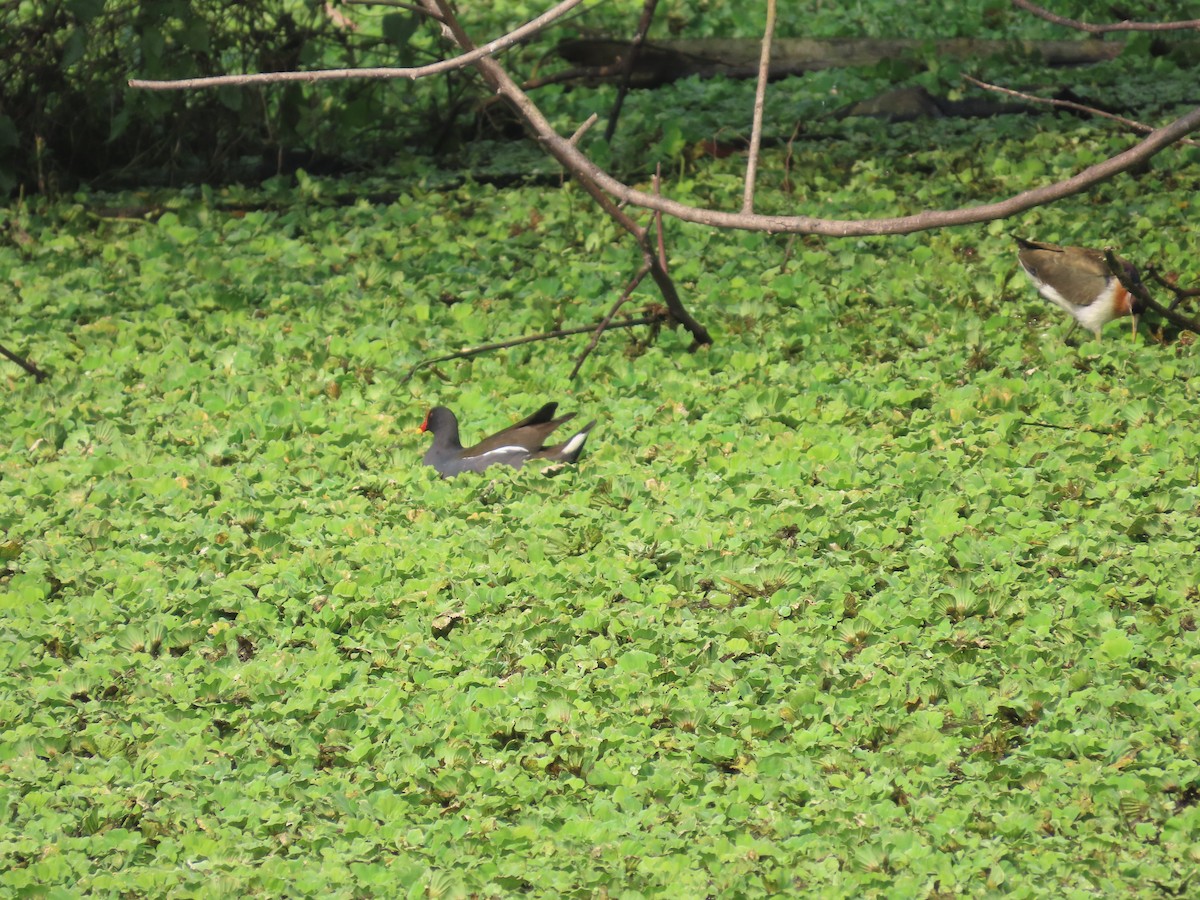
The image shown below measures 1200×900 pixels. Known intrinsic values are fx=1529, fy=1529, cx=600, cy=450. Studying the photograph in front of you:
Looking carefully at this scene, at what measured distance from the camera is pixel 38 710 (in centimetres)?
423

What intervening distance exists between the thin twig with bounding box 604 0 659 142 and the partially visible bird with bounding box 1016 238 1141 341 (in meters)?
2.47

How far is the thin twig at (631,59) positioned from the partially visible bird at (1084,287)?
8.09ft

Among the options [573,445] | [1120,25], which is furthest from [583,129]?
[573,445]

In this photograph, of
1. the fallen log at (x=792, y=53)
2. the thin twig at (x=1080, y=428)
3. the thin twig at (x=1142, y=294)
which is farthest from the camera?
the fallen log at (x=792, y=53)

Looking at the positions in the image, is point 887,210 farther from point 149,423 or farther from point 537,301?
point 149,423

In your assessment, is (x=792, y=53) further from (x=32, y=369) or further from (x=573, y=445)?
(x=32, y=369)

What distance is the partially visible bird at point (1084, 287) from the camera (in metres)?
6.03

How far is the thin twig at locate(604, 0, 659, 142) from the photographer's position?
7615 millimetres

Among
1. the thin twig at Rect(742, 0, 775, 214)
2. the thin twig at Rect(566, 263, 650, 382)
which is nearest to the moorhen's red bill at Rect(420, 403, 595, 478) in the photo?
the thin twig at Rect(566, 263, 650, 382)

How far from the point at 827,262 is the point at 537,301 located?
4.51 feet

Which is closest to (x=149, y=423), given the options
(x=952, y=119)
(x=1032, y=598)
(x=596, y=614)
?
(x=596, y=614)

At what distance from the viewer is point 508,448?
546cm

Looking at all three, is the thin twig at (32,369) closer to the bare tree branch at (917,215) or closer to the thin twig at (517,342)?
the thin twig at (517,342)

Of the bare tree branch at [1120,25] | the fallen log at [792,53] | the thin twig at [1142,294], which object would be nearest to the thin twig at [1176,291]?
the thin twig at [1142,294]
